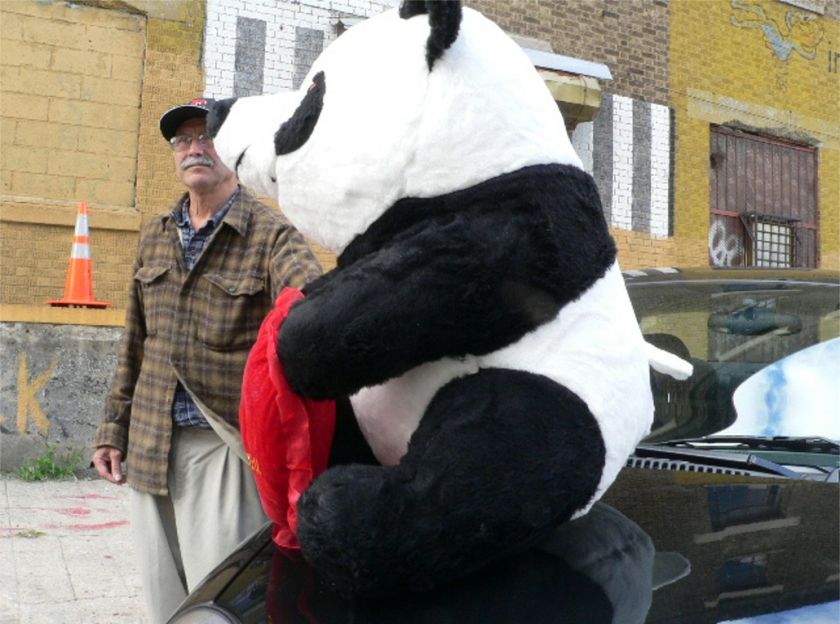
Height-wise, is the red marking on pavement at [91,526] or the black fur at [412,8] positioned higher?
the black fur at [412,8]

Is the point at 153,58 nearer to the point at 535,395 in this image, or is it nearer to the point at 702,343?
the point at 702,343

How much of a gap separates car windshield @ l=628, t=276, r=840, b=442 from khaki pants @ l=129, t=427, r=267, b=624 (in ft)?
3.91

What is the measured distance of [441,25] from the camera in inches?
67.9

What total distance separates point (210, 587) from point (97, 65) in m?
7.22

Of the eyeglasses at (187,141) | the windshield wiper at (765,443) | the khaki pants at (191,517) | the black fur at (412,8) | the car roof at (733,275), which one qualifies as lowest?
the khaki pants at (191,517)

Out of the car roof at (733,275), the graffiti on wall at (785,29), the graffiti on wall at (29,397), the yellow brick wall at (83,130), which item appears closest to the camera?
the car roof at (733,275)

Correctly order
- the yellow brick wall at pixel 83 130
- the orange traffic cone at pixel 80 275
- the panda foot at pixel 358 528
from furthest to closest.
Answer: the yellow brick wall at pixel 83 130
the orange traffic cone at pixel 80 275
the panda foot at pixel 358 528

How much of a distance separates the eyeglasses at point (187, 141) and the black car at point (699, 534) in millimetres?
1359

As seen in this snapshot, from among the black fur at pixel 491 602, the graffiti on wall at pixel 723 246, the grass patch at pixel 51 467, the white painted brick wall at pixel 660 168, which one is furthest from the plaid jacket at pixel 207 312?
the graffiti on wall at pixel 723 246

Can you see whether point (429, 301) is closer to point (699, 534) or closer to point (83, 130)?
point (699, 534)

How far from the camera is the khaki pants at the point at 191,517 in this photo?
2.95 m

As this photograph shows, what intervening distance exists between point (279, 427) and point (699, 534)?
81cm

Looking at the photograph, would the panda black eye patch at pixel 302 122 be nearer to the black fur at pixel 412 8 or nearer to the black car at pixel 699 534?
the black fur at pixel 412 8

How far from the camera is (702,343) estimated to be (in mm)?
3080
